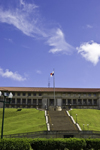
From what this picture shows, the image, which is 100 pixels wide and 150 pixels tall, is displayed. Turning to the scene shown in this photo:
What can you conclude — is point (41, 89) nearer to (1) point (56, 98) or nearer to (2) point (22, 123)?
(1) point (56, 98)

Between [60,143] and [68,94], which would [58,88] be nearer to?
[68,94]

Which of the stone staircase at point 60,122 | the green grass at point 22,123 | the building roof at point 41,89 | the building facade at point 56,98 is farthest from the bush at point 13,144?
the building roof at point 41,89

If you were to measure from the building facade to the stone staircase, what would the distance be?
30.1m

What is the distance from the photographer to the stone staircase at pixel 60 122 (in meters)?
48.6

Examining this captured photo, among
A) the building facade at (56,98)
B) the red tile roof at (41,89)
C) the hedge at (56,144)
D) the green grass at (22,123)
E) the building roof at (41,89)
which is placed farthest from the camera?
the red tile roof at (41,89)

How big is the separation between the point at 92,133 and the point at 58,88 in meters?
58.7

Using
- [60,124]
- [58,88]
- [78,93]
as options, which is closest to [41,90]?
[58,88]

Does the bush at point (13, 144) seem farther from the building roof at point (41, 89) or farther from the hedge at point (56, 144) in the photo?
the building roof at point (41, 89)

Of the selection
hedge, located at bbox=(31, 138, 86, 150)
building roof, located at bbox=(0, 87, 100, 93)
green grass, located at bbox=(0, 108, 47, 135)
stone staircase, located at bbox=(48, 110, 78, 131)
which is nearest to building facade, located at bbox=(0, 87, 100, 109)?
building roof, located at bbox=(0, 87, 100, 93)

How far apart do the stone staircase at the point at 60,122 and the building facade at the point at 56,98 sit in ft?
98.8

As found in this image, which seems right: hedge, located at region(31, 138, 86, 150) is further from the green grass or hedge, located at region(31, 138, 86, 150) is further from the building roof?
the building roof

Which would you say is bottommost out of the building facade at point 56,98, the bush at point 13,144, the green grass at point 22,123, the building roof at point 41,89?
the green grass at point 22,123

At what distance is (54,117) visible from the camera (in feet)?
200

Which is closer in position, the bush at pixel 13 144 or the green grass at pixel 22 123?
the bush at pixel 13 144
